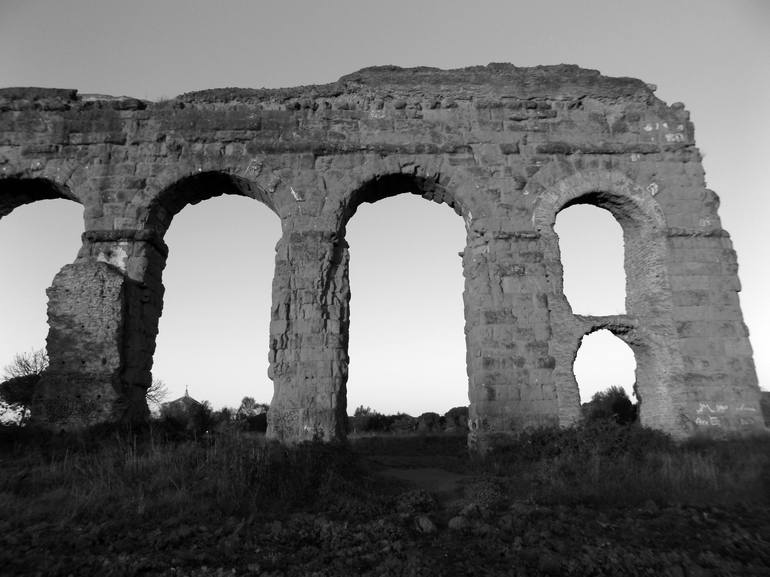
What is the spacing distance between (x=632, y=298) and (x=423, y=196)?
13.6 feet

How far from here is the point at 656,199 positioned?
909cm

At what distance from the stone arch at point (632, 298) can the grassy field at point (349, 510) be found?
5.10 feet

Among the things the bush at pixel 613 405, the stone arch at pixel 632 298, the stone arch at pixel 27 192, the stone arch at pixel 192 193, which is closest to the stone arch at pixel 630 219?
the stone arch at pixel 632 298

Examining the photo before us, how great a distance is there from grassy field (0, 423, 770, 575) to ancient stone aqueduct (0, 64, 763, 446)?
1408mm

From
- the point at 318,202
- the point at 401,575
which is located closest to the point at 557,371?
the point at 318,202

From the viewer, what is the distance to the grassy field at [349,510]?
3.39 m

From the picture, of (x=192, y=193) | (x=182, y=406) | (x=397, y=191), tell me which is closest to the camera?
(x=192, y=193)

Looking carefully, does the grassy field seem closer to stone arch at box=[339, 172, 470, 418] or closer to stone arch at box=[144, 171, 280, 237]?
stone arch at box=[144, 171, 280, 237]

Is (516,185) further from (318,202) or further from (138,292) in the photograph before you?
(138,292)

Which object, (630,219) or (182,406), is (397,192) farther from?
(182,406)

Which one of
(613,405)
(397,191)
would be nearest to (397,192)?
(397,191)

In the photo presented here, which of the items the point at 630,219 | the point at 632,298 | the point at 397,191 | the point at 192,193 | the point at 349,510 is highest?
the point at 397,191

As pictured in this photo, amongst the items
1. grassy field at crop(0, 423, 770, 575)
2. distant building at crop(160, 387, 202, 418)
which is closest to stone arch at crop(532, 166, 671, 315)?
grassy field at crop(0, 423, 770, 575)

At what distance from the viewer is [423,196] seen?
9.77 meters
